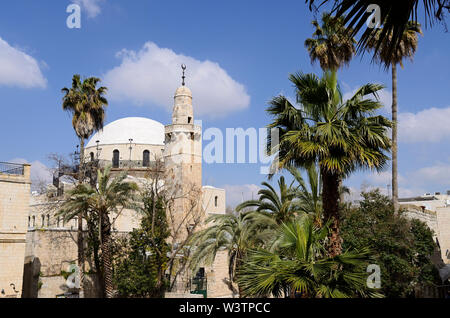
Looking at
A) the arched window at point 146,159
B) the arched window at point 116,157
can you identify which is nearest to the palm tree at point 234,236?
the arched window at point 146,159

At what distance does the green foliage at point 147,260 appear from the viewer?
22250mm

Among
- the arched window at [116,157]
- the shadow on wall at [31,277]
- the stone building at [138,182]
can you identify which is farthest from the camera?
the arched window at [116,157]

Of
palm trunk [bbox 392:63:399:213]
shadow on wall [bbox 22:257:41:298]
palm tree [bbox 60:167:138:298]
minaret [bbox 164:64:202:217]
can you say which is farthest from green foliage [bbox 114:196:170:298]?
palm trunk [bbox 392:63:399:213]

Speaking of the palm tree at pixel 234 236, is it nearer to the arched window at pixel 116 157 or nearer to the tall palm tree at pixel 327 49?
the tall palm tree at pixel 327 49

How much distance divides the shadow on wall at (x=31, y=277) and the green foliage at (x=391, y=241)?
51.1 feet

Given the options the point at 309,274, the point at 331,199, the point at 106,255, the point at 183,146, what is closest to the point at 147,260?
the point at 106,255

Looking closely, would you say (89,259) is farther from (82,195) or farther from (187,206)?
(187,206)

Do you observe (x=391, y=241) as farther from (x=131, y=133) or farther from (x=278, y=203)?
(x=131, y=133)

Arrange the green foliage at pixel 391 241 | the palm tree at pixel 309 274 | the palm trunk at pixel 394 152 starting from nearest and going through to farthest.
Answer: the palm tree at pixel 309 274, the green foliage at pixel 391 241, the palm trunk at pixel 394 152

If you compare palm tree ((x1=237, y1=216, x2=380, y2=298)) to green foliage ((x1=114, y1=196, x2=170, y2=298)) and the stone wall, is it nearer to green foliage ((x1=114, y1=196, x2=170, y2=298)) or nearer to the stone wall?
green foliage ((x1=114, y1=196, x2=170, y2=298))

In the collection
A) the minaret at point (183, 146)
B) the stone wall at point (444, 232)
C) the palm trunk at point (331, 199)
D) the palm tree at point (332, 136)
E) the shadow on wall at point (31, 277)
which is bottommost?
the shadow on wall at point (31, 277)

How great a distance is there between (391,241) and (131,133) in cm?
3915

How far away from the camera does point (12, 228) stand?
20.6m
